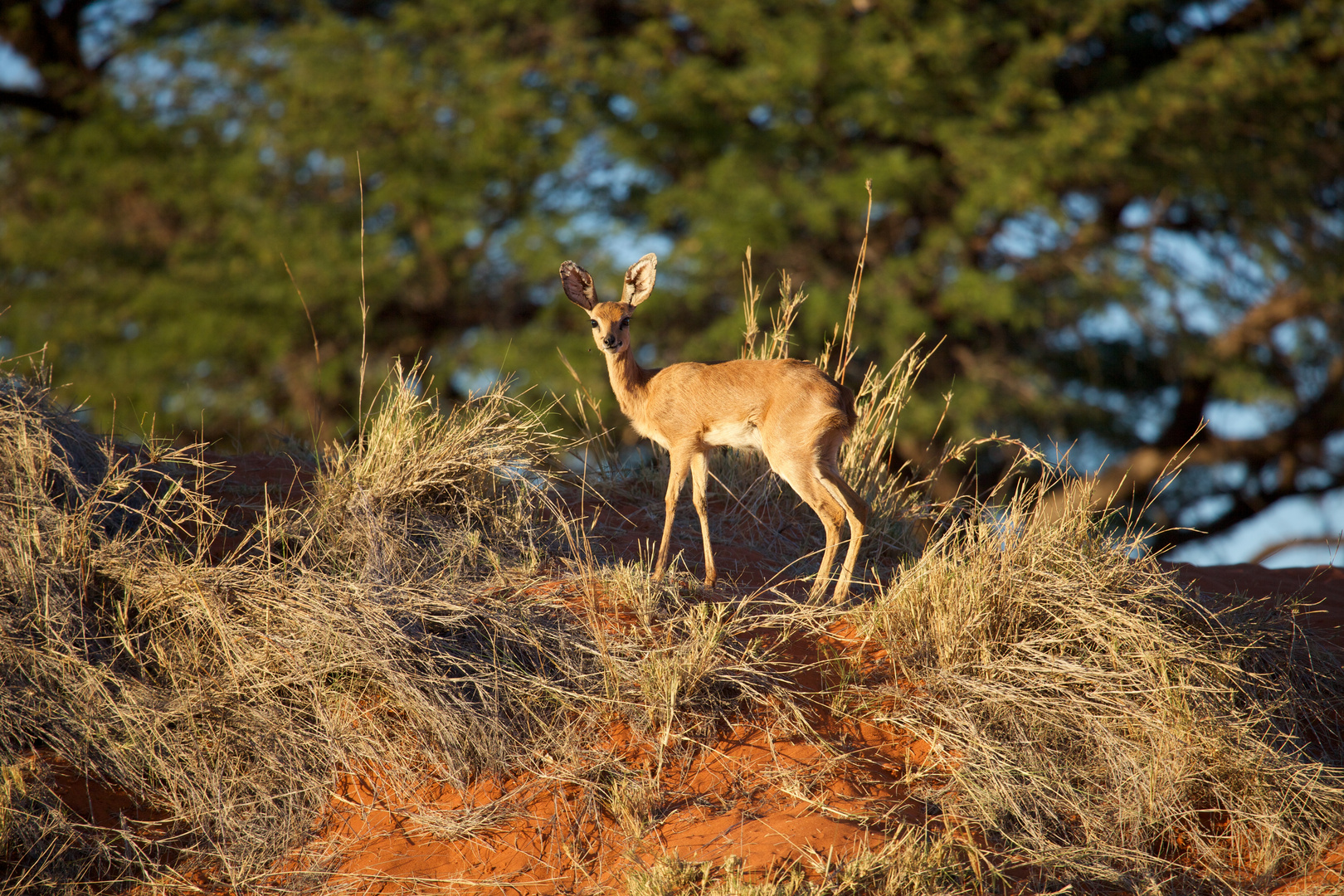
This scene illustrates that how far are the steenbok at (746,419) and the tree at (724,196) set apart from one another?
18.3 feet

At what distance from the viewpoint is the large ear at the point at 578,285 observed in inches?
264

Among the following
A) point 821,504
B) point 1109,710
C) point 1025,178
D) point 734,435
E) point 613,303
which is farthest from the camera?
point 1025,178

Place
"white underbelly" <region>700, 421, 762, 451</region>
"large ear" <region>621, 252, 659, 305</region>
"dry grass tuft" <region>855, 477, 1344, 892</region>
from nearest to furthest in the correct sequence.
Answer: "dry grass tuft" <region>855, 477, 1344, 892</region>
"white underbelly" <region>700, 421, 762, 451</region>
"large ear" <region>621, 252, 659, 305</region>

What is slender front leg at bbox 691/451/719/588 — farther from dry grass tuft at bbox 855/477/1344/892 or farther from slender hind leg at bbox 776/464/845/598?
dry grass tuft at bbox 855/477/1344/892

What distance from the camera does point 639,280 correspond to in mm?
6691

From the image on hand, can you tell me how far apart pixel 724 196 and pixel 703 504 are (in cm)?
797

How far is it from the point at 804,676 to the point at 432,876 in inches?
69.1

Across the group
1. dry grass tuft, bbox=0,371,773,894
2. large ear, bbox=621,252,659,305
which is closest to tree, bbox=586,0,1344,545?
large ear, bbox=621,252,659,305

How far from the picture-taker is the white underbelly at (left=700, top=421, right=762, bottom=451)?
6074 mm

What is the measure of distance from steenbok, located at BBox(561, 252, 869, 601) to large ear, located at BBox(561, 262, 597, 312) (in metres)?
0.05

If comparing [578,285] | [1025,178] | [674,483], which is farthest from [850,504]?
[1025,178]

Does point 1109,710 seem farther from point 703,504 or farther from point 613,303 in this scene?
point 613,303

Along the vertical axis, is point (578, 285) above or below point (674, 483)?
above

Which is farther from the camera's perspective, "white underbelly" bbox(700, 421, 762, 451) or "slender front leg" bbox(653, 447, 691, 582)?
"white underbelly" bbox(700, 421, 762, 451)
